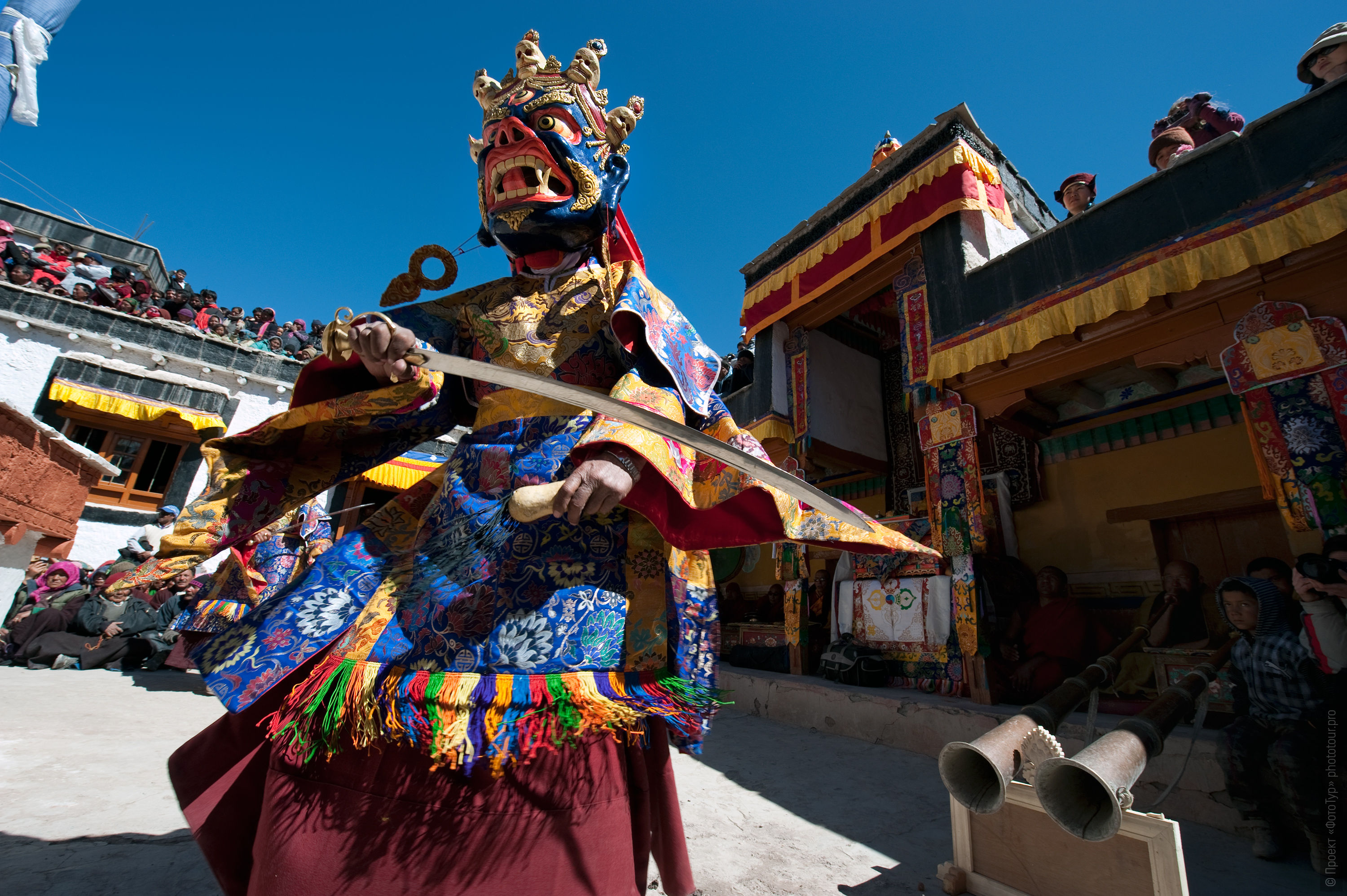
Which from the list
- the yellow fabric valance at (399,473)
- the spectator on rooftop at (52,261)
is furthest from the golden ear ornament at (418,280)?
the spectator on rooftop at (52,261)

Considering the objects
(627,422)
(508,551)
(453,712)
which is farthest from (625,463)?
(453,712)

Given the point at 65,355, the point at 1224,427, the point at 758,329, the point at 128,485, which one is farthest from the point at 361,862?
the point at 65,355

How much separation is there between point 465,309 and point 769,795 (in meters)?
3.01

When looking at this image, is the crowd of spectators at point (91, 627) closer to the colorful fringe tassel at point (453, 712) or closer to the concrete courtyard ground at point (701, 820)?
the concrete courtyard ground at point (701, 820)

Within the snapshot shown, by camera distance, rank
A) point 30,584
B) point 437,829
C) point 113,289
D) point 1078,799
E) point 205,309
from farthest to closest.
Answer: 1. point 205,309
2. point 113,289
3. point 30,584
4. point 1078,799
5. point 437,829

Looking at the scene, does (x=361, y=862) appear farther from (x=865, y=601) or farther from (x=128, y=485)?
(x=128, y=485)

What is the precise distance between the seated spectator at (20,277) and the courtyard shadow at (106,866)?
1450 centimetres

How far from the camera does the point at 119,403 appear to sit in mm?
10719

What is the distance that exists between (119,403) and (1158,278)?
50.1 feet

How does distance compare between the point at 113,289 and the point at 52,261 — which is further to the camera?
the point at 52,261

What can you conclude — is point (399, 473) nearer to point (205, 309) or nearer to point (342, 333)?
point (205, 309)

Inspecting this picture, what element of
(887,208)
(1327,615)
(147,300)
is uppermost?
(147,300)

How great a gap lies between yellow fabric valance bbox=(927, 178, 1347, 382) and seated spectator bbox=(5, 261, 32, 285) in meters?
16.4

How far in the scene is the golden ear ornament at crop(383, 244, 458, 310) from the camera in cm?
187
